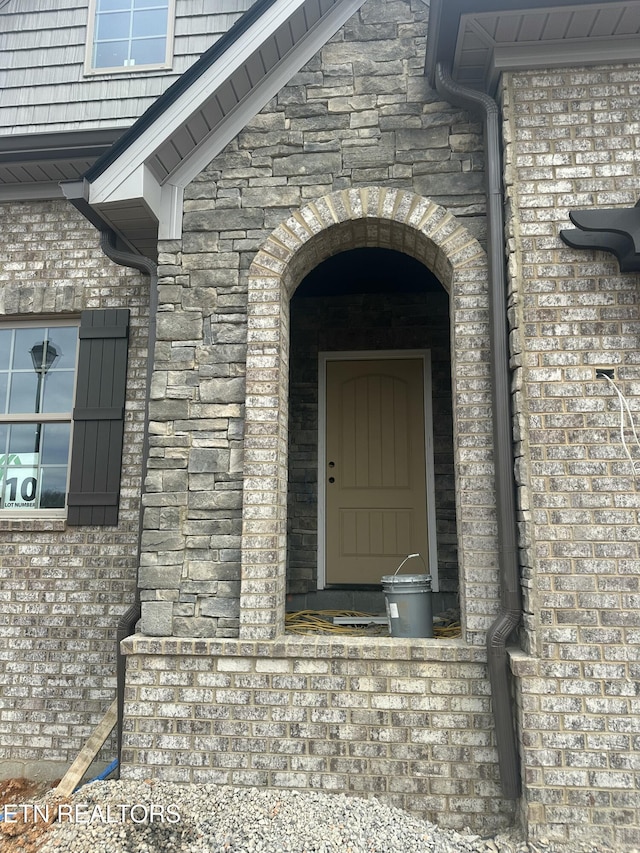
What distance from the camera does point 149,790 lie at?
2.90m

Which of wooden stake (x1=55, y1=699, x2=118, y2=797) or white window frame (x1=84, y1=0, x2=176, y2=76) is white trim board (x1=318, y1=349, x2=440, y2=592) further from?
white window frame (x1=84, y1=0, x2=176, y2=76)

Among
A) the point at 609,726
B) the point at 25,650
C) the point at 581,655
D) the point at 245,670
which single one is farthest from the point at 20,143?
the point at 609,726

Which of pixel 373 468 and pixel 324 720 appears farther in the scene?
pixel 373 468

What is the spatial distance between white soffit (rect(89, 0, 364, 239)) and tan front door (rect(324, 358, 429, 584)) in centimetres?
216

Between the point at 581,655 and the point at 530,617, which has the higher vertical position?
the point at 530,617

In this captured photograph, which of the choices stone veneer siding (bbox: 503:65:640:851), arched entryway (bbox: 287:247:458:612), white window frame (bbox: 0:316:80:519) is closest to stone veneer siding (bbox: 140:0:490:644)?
stone veneer siding (bbox: 503:65:640:851)

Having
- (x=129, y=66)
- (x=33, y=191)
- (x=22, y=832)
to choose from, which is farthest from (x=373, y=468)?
(x=129, y=66)

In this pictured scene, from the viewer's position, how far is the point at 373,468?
4.96 meters

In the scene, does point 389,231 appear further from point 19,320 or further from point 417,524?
point 19,320

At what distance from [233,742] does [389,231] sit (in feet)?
10.3

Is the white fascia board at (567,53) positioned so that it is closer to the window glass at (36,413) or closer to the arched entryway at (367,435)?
the arched entryway at (367,435)

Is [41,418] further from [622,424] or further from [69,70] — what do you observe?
[622,424]

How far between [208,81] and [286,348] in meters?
1.62

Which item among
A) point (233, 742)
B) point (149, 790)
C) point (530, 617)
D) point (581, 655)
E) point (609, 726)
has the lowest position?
point (149, 790)
